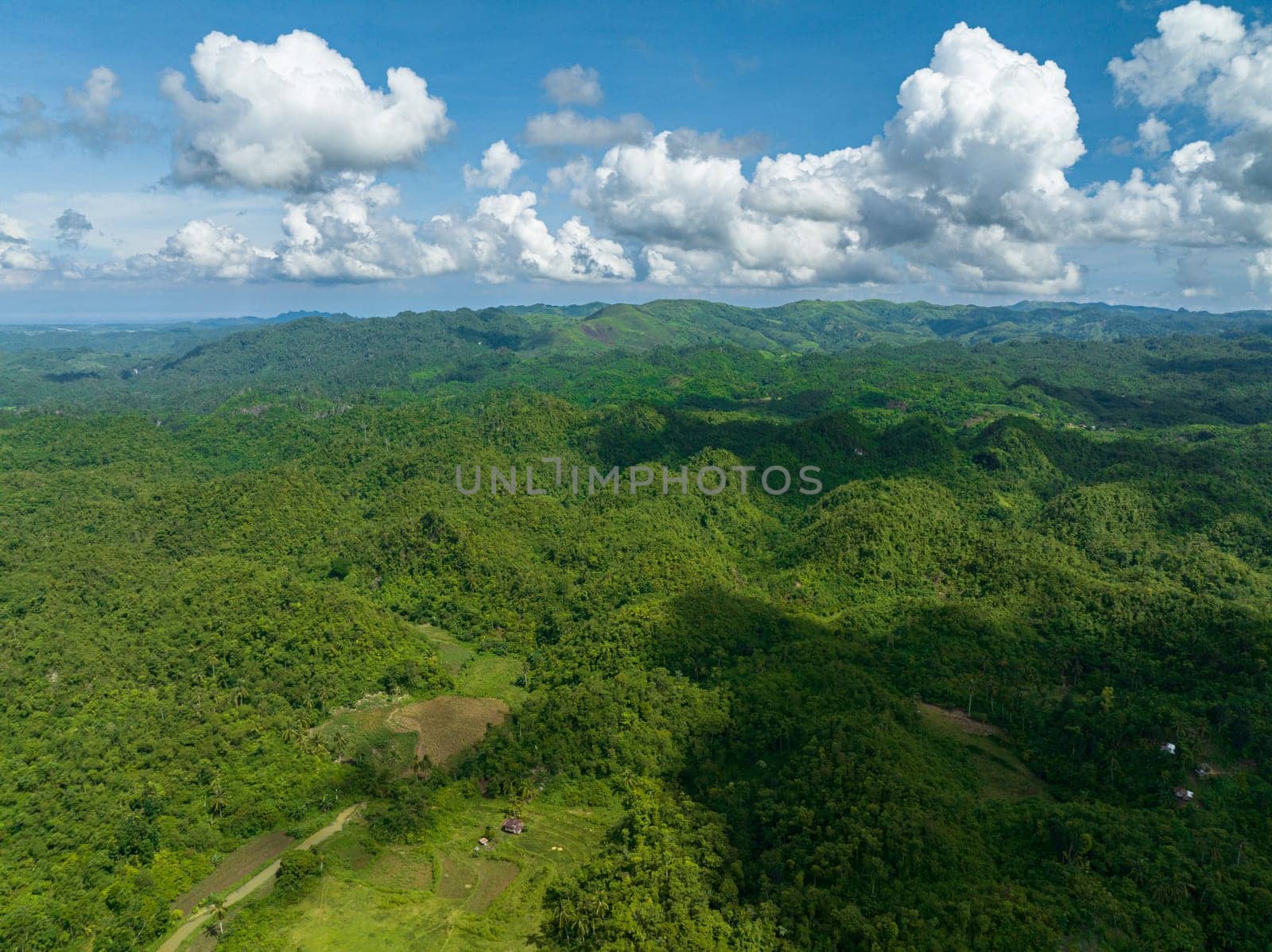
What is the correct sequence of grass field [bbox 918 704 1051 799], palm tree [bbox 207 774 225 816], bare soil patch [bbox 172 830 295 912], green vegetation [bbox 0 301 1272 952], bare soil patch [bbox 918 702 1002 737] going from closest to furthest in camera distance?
green vegetation [bbox 0 301 1272 952] < bare soil patch [bbox 172 830 295 912] < grass field [bbox 918 704 1051 799] < palm tree [bbox 207 774 225 816] < bare soil patch [bbox 918 702 1002 737]

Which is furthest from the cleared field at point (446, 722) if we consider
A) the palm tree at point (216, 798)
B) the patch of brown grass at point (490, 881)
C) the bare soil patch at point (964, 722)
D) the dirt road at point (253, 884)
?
the bare soil patch at point (964, 722)

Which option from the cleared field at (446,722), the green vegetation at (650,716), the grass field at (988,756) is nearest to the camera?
the green vegetation at (650,716)

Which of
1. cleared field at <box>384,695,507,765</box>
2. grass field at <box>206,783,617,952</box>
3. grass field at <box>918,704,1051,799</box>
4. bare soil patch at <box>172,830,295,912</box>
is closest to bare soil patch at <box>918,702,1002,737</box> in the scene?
grass field at <box>918,704,1051,799</box>

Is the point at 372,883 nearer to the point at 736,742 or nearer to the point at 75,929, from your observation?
the point at 75,929

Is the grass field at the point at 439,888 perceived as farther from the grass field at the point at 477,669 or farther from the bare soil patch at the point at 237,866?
the grass field at the point at 477,669

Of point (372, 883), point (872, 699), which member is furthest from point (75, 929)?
point (872, 699)

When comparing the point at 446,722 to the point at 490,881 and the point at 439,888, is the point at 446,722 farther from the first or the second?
the point at 490,881

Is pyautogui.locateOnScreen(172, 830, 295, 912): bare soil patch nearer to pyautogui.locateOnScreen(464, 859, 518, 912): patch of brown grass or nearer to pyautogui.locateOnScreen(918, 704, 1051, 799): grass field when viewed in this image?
pyautogui.locateOnScreen(464, 859, 518, 912): patch of brown grass
